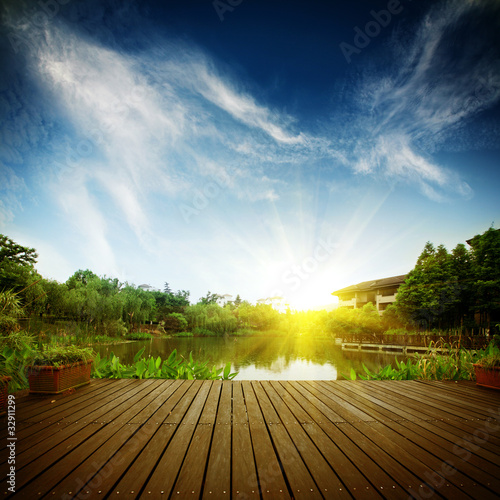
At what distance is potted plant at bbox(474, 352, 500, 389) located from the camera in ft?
9.91

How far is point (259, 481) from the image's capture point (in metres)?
1.13

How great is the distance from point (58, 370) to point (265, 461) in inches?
86.0

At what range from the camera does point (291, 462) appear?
129 cm

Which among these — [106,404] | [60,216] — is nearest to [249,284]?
[60,216]

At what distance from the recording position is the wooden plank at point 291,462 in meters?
1.07

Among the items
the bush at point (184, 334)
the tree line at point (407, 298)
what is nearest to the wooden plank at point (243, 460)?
the tree line at point (407, 298)

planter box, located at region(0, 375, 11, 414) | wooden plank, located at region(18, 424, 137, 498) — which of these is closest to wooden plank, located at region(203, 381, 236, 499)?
wooden plank, located at region(18, 424, 137, 498)

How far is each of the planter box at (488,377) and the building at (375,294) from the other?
22.7 meters

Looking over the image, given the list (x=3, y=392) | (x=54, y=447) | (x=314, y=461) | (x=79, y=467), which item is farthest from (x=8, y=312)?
(x=314, y=461)

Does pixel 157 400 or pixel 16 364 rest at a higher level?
pixel 16 364

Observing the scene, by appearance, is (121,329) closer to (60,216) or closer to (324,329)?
(60,216)

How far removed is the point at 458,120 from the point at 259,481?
9092 mm

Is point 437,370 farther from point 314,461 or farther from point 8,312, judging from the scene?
point 8,312

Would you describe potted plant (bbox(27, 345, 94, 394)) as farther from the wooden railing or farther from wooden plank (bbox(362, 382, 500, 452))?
the wooden railing
